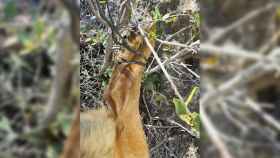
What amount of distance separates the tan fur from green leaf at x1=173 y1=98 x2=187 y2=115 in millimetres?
37

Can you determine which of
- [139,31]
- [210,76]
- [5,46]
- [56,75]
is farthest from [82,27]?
[5,46]

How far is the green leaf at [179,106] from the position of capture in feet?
1.41

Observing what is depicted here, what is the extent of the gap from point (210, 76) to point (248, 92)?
0.56 feet

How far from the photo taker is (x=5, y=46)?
117 centimetres

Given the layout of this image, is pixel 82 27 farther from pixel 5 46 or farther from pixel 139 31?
pixel 5 46

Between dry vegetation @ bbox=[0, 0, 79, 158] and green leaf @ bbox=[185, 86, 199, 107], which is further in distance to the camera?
dry vegetation @ bbox=[0, 0, 79, 158]

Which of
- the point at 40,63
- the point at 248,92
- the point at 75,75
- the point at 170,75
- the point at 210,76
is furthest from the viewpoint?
the point at 40,63

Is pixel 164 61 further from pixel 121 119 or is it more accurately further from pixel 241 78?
pixel 241 78

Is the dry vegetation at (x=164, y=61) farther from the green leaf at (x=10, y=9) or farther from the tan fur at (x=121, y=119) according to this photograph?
the green leaf at (x=10, y=9)

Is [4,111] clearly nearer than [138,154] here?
No

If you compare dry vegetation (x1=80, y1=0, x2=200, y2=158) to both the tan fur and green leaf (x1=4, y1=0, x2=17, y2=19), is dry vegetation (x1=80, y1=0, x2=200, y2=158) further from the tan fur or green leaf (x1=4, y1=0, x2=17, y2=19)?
green leaf (x1=4, y1=0, x2=17, y2=19)

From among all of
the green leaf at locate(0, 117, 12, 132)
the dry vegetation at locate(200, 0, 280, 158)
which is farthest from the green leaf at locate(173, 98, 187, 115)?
the green leaf at locate(0, 117, 12, 132)

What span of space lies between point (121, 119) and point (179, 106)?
0.07m

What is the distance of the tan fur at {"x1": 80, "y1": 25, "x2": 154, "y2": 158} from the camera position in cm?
45
